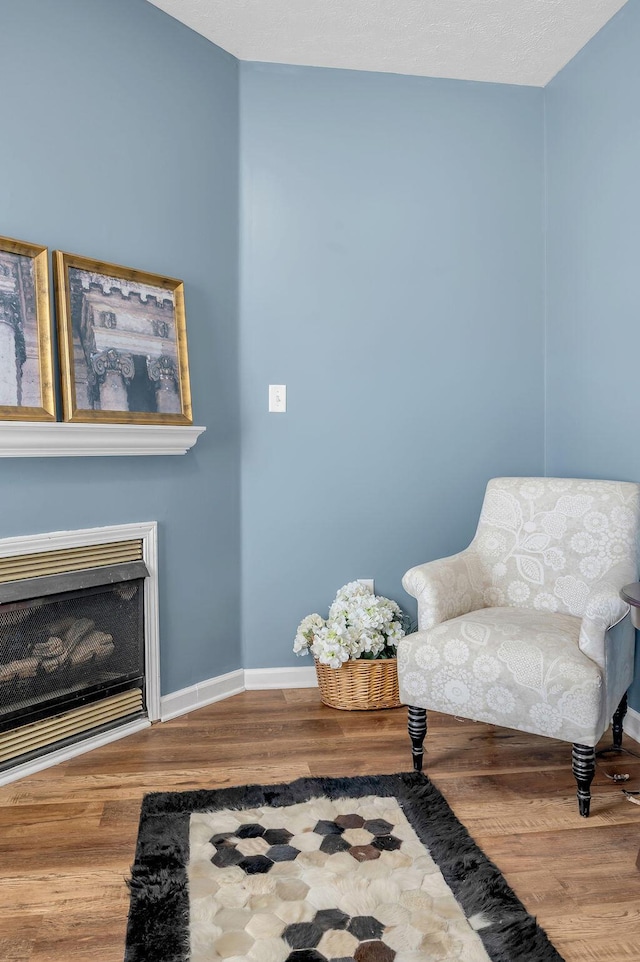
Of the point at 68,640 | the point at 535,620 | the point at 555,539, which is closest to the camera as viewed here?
the point at 535,620

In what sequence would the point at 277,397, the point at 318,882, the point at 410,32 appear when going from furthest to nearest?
the point at 277,397 < the point at 410,32 < the point at 318,882

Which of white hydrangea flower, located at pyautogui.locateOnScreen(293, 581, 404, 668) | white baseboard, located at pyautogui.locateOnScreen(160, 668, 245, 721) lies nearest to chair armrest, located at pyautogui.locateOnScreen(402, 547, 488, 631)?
white hydrangea flower, located at pyautogui.locateOnScreen(293, 581, 404, 668)

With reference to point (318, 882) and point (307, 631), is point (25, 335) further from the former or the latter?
point (318, 882)

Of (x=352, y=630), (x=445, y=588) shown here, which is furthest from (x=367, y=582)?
(x=445, y=588)

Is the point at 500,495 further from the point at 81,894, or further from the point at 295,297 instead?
the point at 81,894

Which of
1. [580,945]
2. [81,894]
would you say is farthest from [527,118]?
[81,894]

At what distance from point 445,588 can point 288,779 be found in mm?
779

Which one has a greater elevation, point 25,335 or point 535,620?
point 25,335

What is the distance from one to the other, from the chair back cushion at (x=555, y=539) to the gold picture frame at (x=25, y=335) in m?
1.59

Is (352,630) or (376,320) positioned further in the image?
(376,320)

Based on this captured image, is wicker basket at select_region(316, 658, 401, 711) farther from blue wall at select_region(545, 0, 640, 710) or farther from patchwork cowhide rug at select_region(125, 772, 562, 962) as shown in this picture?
blue wall at select_region(545, 0, 640, 710)

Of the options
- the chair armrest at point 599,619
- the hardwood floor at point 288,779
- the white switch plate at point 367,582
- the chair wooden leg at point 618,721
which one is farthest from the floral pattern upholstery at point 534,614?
the white switch plate at point 367,582

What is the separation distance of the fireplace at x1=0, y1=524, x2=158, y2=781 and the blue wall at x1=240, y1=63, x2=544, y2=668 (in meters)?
0.54

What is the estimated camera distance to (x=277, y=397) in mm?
3117
